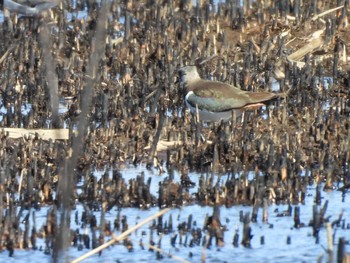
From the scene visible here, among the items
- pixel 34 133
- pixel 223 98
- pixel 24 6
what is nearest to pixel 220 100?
pixel 223 98

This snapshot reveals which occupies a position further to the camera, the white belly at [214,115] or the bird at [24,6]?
the bird at [24,6]

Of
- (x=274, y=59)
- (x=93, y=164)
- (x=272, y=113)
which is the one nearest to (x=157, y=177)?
(x=93, y=164)

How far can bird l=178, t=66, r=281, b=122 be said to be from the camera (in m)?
9.05

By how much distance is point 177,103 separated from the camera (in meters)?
9.83

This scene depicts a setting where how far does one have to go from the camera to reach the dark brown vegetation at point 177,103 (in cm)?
728

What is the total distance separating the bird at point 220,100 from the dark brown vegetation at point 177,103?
12cm

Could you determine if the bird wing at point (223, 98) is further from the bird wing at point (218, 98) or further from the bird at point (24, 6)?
the bird at point (24, 6)

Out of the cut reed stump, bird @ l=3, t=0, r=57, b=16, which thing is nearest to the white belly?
the cut reed stump

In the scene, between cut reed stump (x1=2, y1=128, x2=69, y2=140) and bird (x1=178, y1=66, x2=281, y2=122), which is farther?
bird (x1=178, y1=66, x2=281, y2=122)

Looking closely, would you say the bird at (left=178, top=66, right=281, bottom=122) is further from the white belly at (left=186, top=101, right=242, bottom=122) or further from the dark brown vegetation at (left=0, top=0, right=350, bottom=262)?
the dark brown vegetation at (left=0, top=0, right=350, bottom=262)

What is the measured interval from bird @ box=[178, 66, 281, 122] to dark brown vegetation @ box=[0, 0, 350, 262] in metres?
0.12

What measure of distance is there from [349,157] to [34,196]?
8.33 ft

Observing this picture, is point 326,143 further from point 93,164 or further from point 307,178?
point 93,164

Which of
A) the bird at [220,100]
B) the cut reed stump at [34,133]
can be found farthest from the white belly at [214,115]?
the cut reed stump at [34,133]
